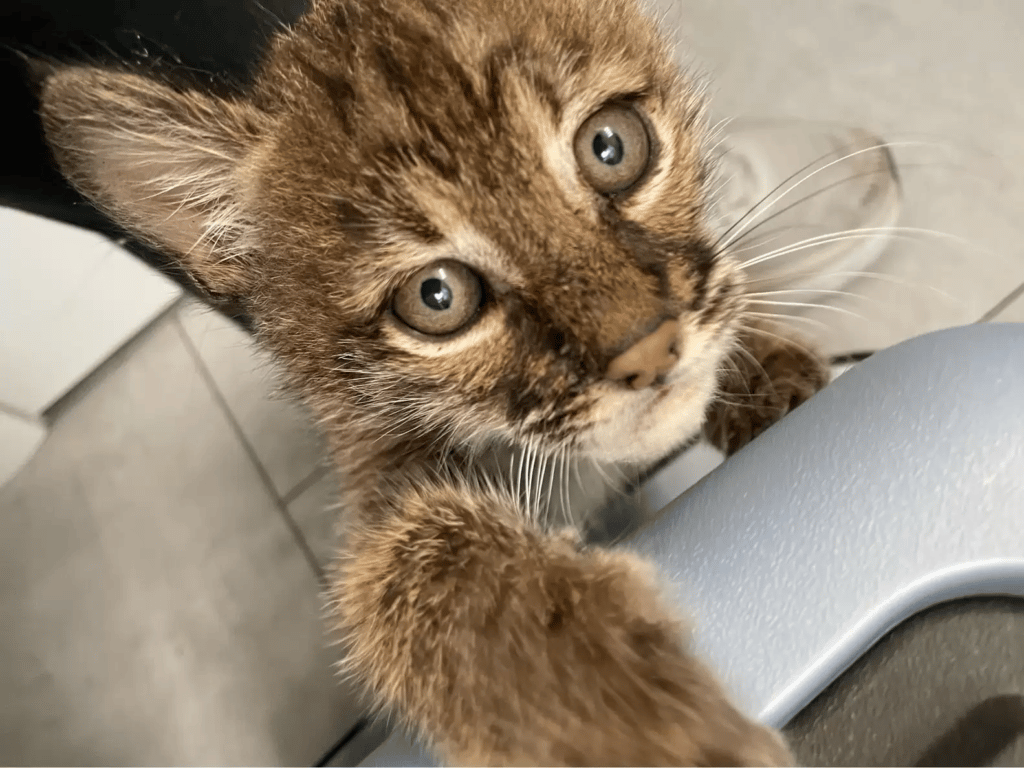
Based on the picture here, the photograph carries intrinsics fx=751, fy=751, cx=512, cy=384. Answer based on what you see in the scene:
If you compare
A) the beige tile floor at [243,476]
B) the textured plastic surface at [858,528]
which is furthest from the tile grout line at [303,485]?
the textured plastic surface at [858,528]

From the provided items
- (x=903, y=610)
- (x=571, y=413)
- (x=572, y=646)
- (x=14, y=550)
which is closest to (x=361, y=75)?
(x=571, y=413)

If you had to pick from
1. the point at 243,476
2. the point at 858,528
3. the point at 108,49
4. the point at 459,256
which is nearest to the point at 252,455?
the point at 243,476

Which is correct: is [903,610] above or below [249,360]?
below

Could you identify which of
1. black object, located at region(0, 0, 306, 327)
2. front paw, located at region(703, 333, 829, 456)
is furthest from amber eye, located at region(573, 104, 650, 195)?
black object, located at region(0, 0, 306, 327)

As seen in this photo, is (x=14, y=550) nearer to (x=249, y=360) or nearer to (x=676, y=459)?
(x=249, y=360)

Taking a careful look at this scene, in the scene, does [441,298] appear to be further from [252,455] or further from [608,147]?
[252,455]

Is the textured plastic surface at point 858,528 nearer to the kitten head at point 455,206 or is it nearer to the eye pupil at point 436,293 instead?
the kitten head at point 455,206
